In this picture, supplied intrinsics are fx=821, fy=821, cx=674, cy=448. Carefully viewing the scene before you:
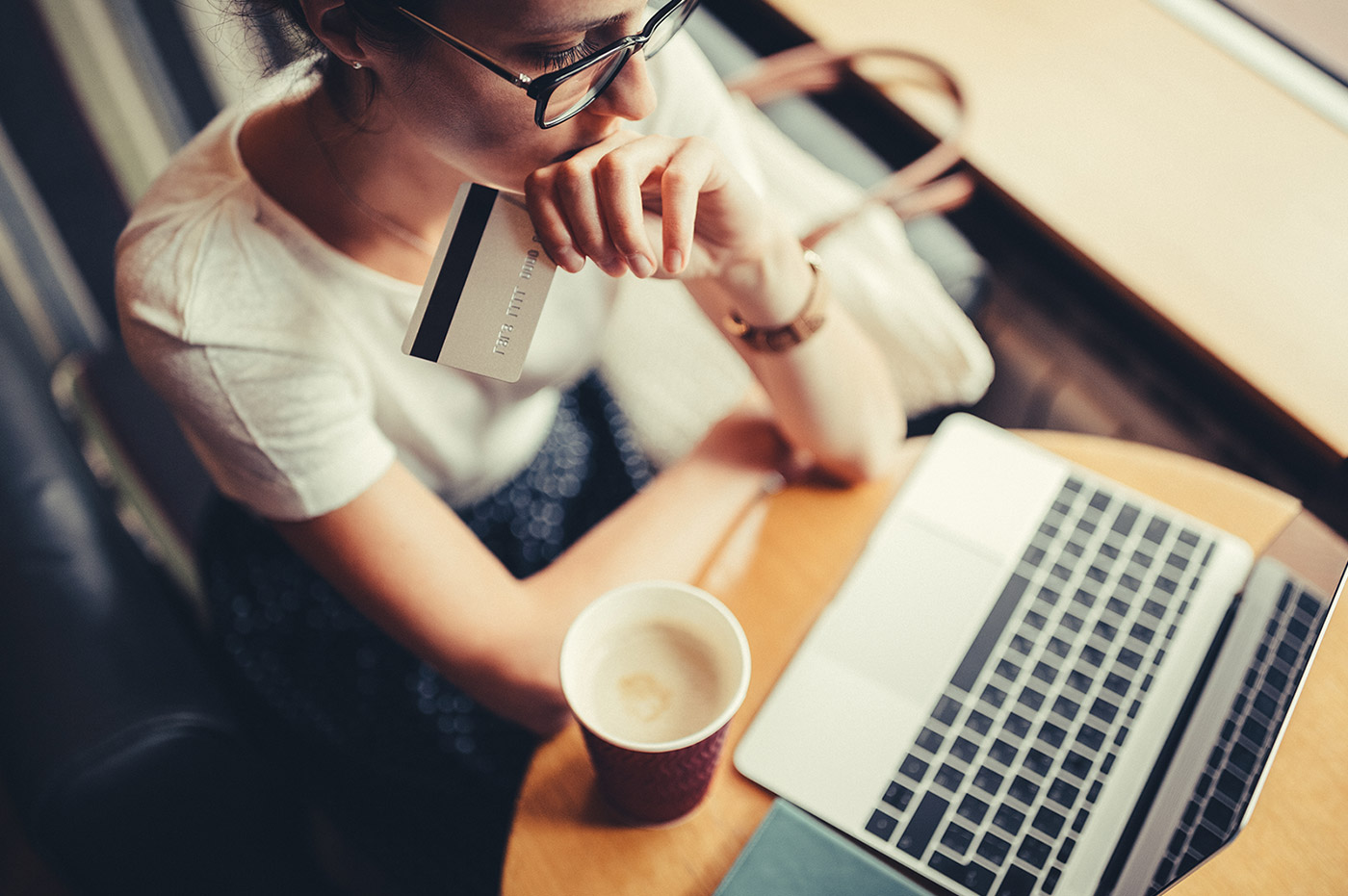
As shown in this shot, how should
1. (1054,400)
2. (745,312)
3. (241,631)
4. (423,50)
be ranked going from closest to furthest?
(423,50) < (745,312) < (241,631) < (1054,400)

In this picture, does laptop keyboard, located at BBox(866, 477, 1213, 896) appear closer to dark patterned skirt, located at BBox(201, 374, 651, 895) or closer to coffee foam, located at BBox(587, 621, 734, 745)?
coffee foam, located at BBox(587, 621, 734, 745)

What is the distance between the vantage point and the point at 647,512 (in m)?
0.81

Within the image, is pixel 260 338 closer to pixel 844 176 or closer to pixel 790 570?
pixel 790 570

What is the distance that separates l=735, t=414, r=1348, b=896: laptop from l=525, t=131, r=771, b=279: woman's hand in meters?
0.37

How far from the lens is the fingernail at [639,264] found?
584mm

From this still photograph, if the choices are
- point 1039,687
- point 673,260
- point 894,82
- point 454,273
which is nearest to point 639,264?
point 673,260

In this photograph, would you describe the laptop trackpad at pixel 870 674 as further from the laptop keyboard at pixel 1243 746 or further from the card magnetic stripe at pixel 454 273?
the card magnetic stripe at pixel 454 273

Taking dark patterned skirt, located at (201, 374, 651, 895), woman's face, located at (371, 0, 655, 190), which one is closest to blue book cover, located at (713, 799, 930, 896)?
dark patterned skirt, located at (201, 374, 651, 895)

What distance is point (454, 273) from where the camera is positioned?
55 centimetres

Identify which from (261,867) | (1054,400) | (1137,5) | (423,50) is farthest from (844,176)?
(261,867)

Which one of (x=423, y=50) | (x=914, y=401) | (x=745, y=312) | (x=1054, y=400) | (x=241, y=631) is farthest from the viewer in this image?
(x=1054, y=400)

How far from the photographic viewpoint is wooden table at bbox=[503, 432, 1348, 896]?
2.03 ft

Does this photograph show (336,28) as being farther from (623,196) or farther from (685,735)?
(685,735)

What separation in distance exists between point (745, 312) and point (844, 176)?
55 cm
